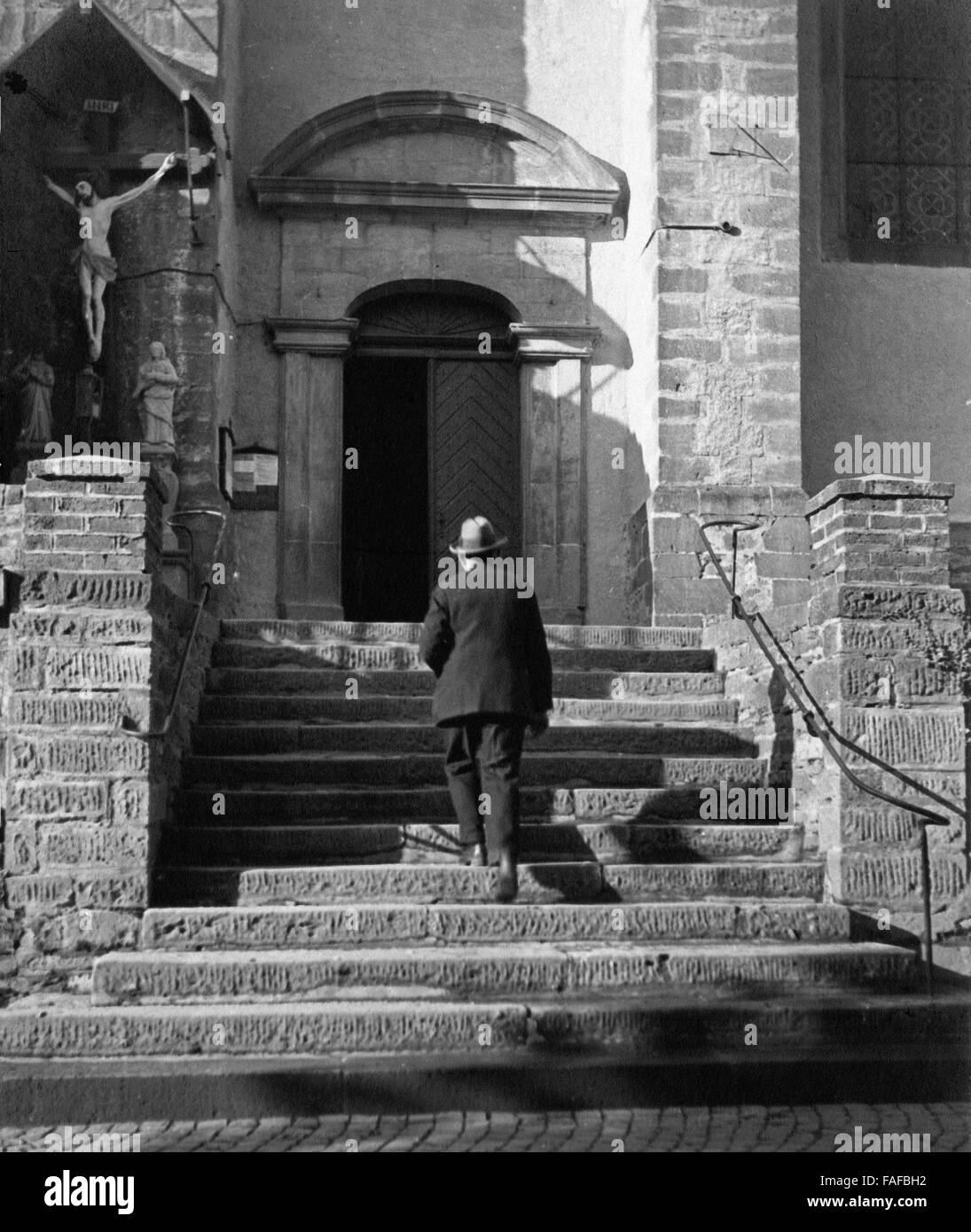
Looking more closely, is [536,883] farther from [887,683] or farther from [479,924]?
[887,683]

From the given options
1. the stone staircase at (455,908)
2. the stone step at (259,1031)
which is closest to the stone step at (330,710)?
the stone staircase at (455,908)

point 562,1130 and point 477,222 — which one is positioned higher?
point 477,222

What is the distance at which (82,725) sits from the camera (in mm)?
7219

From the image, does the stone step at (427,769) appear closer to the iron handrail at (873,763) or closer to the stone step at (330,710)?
the stone step at (330,710)

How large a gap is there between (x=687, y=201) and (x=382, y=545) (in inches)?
137

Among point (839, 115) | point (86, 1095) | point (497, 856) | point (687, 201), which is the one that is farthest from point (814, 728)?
point (839, 115)

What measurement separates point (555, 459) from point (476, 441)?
0.74m

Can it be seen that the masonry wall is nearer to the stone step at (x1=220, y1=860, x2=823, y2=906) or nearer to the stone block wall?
the stone block wall

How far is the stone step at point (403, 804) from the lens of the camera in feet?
25.9

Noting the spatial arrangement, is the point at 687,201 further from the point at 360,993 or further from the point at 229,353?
the point at 360,993

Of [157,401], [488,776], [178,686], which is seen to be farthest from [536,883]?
[157,401]

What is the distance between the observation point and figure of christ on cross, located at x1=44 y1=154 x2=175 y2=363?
11.7 metres

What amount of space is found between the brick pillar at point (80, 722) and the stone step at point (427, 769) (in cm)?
72

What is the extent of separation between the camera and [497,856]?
284 inches
